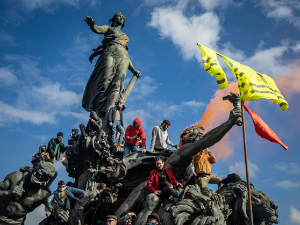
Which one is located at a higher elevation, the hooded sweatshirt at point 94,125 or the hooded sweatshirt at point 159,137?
the hooded sweatshirt at point 94,125

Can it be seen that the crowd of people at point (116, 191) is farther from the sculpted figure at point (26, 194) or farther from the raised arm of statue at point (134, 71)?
the raised arm of statue at point (134, 71)

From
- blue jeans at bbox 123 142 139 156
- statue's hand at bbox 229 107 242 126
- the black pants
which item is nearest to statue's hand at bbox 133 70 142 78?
the black pants

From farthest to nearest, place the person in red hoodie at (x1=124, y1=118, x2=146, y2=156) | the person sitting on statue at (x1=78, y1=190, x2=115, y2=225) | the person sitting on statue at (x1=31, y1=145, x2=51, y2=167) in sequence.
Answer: the person sitting on statue at (x1=31, y1=145, x2=51, y2=167), the person in red hoodie at (x1=124, y1=118, x2=146, y2=156), the person sitting on statue at (x1=78, y1=190, x2=115, y2=225)

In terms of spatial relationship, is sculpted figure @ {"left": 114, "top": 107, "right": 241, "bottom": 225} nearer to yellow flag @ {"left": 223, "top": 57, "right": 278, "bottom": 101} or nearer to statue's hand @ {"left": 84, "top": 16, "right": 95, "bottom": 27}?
yellow flag @ {"left": 223, "top": 57, "right": 278, "bottom": 101}

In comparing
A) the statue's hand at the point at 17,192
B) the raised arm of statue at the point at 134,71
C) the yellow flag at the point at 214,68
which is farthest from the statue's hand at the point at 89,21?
the yellow flag at the point at 214,68

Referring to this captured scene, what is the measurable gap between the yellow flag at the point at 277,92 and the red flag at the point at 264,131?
60cm

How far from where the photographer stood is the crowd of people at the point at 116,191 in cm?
604

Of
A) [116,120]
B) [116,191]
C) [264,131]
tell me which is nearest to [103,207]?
[116,191]

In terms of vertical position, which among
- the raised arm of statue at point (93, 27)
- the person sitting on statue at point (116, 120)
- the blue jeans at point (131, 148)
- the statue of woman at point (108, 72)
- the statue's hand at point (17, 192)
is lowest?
the statue's hand at point (17, 192)

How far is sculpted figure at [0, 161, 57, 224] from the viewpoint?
30.0 ft

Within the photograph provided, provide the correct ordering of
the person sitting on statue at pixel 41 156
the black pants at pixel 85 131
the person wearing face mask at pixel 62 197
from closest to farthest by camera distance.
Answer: the person wearing face mask at pixel 62 197 → the black pants at pixel 85 131 → the person sitting on statue at pixel 41 156

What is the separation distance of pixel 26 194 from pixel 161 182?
16.5ft

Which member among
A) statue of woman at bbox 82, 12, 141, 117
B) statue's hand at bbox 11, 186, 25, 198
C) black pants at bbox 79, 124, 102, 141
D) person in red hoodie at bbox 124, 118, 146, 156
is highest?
statue of woman at bbox 82, 12, 141, 117

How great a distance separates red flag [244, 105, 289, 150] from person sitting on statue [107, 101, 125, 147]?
19.0 feet
